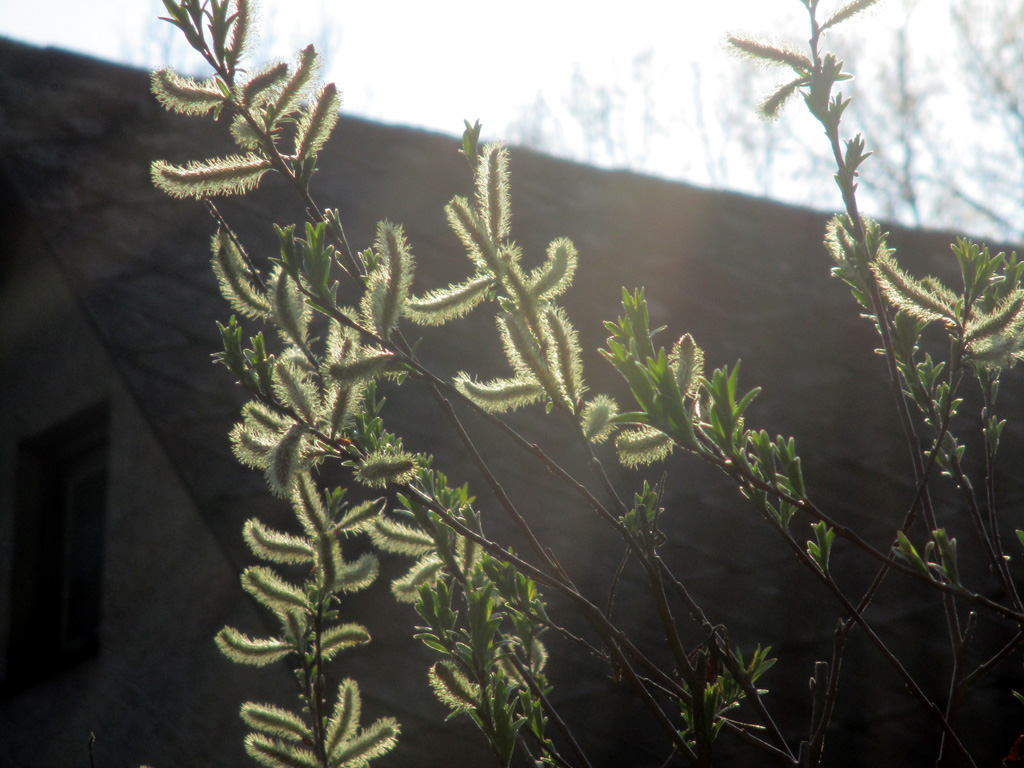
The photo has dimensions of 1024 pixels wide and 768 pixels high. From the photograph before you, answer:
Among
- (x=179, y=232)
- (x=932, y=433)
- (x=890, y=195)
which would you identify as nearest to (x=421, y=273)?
(x=179, y=232)

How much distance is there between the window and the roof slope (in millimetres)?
1146

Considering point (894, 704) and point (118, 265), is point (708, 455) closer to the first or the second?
point (894, 704)

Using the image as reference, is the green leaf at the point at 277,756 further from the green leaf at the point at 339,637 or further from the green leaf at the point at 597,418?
the green leaf at the point at 597,418

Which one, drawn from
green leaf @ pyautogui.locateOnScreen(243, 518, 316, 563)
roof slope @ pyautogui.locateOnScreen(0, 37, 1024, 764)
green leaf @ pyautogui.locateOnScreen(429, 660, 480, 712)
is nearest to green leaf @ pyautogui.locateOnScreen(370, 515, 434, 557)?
green leaf @ pyautogui.locateOnScreen(243, 518, 316, 563)

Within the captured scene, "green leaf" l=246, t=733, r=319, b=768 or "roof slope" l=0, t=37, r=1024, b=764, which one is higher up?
"roof slope" l=0, t=37, r=1024, b=764

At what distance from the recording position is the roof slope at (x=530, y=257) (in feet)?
9.75

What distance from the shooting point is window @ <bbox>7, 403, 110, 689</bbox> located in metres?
4.18

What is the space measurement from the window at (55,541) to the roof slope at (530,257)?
115cm

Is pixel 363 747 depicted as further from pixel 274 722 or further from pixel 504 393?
pixel 504 393

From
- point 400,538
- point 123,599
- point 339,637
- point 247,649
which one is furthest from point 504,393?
point 123,599

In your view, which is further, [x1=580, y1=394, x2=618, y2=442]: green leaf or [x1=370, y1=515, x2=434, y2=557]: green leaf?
[x1=370, y1=515, x2=434, y2=557]: green leaf

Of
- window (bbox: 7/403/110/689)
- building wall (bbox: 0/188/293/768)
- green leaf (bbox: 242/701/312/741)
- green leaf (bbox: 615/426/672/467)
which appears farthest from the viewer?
window (bbox: 7/403/110/689)

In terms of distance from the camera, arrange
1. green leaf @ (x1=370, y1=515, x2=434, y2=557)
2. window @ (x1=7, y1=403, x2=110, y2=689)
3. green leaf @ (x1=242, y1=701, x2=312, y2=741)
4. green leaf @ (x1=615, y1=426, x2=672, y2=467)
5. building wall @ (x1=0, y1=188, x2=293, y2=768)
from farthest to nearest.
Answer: window @ (x1=7, y1=403, x2=110, y2=689)
building wall @ (x1=0, y1=188, x2=293, y2=768)
green leaf @ (x1=242, y1=701, x2=312, y2=741)
green leaf @ (x1=370, y1=515, x2=434, y2=557)
green leaf @ (x1=615, y1=426, x2=672, y2=467)

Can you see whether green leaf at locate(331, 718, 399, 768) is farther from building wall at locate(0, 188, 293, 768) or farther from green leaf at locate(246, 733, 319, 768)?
building wall at locate(0, 188, 293, 768)
